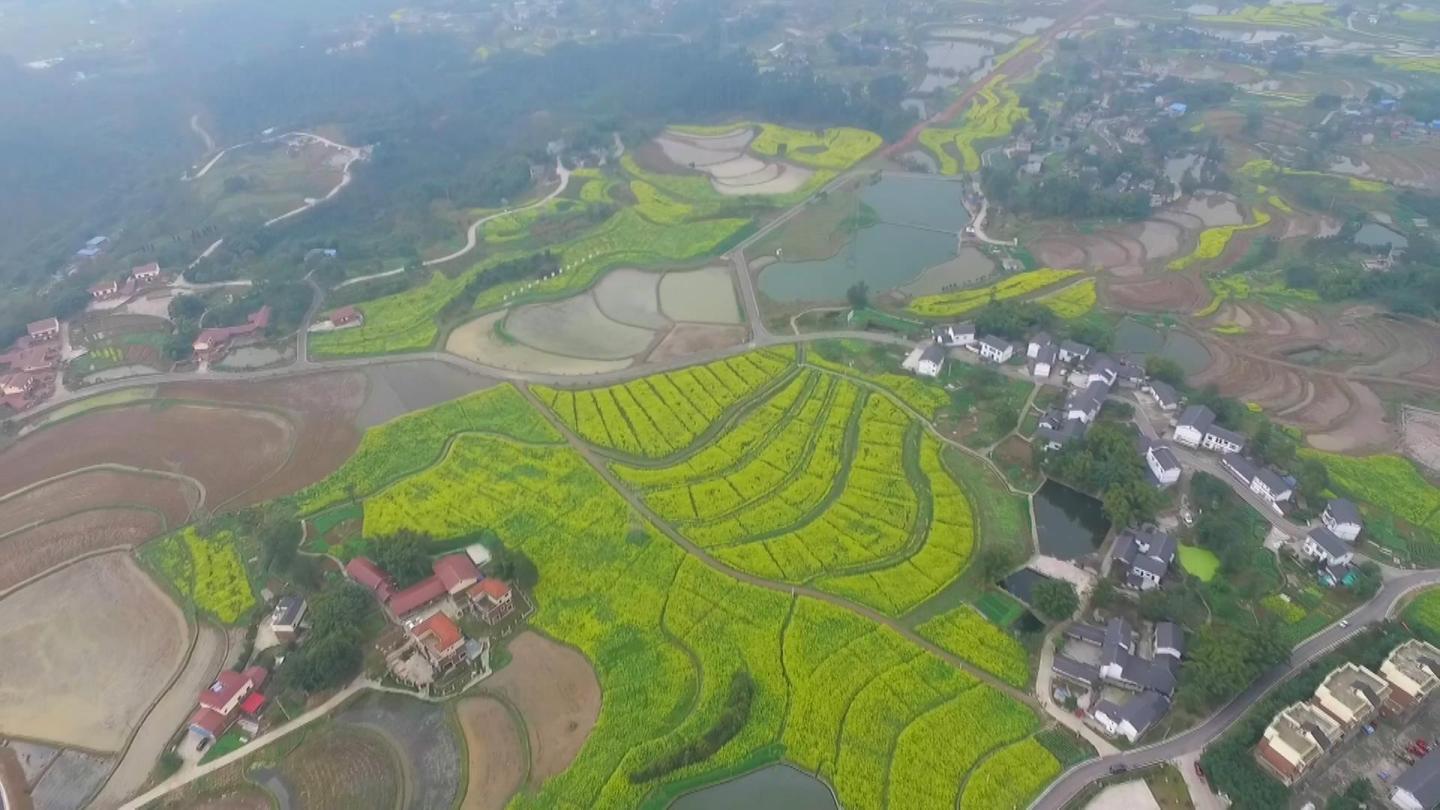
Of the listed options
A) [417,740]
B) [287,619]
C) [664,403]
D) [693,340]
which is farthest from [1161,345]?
[287,619]

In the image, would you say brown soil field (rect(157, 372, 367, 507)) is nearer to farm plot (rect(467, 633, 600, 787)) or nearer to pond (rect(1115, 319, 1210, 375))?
farm plot (rect(467, 633, 600, 787))

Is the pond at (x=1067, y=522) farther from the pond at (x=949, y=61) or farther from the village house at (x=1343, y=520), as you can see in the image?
the pond at (x=949, y=61)

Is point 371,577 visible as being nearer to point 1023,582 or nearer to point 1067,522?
point 1023,582

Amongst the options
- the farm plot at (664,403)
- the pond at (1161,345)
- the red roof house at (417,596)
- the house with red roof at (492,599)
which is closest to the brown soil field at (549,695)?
the house with red roof at (492,599)

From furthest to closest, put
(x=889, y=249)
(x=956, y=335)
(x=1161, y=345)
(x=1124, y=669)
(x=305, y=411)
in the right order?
(x=889, y=249), (x=1161, y=345), (x=956, y=335), (x=305, y=411), (x=1124, y=669)

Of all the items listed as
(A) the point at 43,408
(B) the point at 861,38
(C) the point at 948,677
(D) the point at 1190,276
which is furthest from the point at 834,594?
(B) the point at 861,38

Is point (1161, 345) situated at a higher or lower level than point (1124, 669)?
lower

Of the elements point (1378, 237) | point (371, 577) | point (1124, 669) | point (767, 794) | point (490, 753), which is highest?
point (371, 577)
